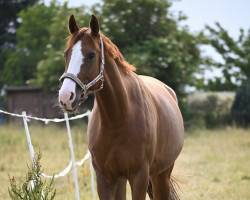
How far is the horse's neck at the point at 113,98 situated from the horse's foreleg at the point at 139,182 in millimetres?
482

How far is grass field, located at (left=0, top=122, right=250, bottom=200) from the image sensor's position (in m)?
6.63

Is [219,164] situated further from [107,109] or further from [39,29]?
[39,29]

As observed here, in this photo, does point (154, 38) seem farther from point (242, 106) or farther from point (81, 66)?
point (81, 66)

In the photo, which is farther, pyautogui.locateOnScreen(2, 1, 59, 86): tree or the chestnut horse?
pyautogui.locateOnScreen(2, 1, 59, 86): tree

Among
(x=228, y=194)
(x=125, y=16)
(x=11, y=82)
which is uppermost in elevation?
(x=125, y=16)

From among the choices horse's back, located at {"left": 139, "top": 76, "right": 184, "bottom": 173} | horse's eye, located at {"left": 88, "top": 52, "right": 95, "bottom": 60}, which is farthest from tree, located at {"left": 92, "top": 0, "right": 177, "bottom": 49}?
horse's eye, located at {"left": 88, "top": 52, "right": 95, "bottom": 60}

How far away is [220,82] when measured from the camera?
24.9 metres

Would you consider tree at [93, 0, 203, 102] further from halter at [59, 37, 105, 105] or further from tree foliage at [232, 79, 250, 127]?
halter at [59, 37, 105, 105]

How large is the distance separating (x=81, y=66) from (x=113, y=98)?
0.57 metres

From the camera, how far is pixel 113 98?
3609 millimetres

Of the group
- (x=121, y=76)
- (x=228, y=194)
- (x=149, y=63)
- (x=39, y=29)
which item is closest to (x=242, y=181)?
(x=228, y=194)

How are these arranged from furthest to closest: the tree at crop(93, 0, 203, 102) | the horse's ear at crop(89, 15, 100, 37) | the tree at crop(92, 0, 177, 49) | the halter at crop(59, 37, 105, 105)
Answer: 1. the tree at crop(92, 0, 177, 49)
2. the tree at crop(93, 0, 203, 102)
3. the horse's ear at crop(89, 15, 100, 37)
4. the halter at crop(59, 37, 105, 105)

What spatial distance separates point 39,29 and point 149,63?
41.6 feet

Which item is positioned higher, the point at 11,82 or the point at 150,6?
the point at 150,6
